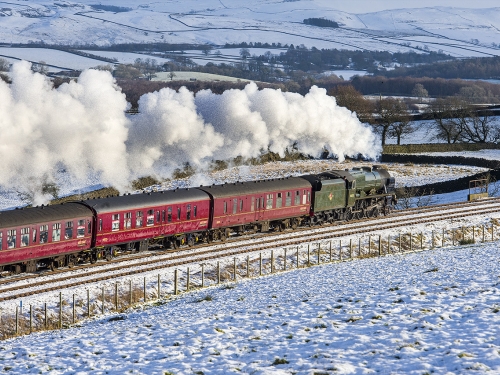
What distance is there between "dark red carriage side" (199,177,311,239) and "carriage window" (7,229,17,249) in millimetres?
12121

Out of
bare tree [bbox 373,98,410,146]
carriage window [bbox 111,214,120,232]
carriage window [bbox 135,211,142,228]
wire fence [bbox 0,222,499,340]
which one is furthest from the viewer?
bare tree [bbox 373,98,410,146]

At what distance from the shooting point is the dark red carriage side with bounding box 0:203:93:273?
32281 mm

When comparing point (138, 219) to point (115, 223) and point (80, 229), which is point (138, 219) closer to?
point (115, 223)

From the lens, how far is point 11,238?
32188 millimetres

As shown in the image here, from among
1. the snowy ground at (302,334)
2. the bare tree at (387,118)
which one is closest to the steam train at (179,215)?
the snowy ground at (302,334)

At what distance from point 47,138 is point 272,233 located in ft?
47.0

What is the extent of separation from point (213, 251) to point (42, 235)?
9.45m

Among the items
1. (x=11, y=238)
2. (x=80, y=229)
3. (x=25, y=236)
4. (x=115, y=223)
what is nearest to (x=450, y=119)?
(x=115, y=223)

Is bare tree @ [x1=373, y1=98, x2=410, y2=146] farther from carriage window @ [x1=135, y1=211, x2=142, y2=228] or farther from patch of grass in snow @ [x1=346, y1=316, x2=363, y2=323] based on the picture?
patch of grass in snow @ [x1=346, y1=316, x2=363, y2=323]

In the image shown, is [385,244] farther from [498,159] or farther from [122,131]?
[498,159]

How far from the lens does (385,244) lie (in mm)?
44062

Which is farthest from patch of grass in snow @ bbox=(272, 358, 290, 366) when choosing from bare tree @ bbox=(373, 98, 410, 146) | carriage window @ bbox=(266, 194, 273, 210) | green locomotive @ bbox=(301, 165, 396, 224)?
bare tree @ bbox=(373, 98, 410, 146)

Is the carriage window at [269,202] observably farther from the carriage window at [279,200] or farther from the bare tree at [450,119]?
the bare tree at [450,119]

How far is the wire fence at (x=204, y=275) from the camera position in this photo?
28312mm
